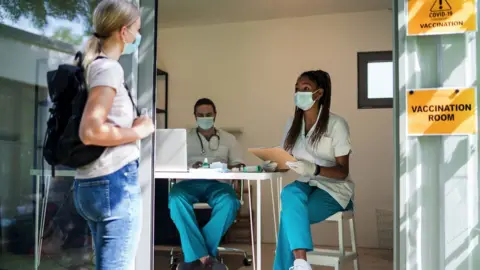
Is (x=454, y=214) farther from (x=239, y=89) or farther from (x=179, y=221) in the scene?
(x=239, y=89)

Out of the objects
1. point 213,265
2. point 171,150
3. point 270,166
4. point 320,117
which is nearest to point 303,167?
point 270,166

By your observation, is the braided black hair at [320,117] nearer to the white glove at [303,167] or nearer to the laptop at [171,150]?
the white glove at [303,167]

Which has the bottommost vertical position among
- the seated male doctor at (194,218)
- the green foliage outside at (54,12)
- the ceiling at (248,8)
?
the seated male doctor at (194,218)

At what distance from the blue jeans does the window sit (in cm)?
375

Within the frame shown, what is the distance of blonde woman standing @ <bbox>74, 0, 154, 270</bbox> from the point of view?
1461mm

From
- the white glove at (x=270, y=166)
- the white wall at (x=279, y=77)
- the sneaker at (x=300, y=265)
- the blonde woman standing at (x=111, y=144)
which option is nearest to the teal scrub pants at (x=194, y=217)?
the white glove at (x=270, y=166)

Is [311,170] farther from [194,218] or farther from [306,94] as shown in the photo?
[194,218]

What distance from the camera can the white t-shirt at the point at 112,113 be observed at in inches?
57.9

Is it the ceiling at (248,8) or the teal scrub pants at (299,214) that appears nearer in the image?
the teal scrub pants at (299,214)

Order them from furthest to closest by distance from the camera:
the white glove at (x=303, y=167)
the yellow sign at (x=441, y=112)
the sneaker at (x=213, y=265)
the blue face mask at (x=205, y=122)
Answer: the blue face mask at (x=205, y=122), the sneaker at (x=213, y=265), the white glove at (x=303, y=167), the yellow sign at (x=441, y=112)

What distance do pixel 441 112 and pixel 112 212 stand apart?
1.27 m

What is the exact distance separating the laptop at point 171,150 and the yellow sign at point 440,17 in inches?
51.6

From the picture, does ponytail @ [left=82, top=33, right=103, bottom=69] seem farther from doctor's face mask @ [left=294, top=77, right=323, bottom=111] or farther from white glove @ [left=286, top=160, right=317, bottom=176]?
doctor's face mask @ [left=294, top=77, right=323, bottom=111]

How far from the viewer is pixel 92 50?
1574 mm
